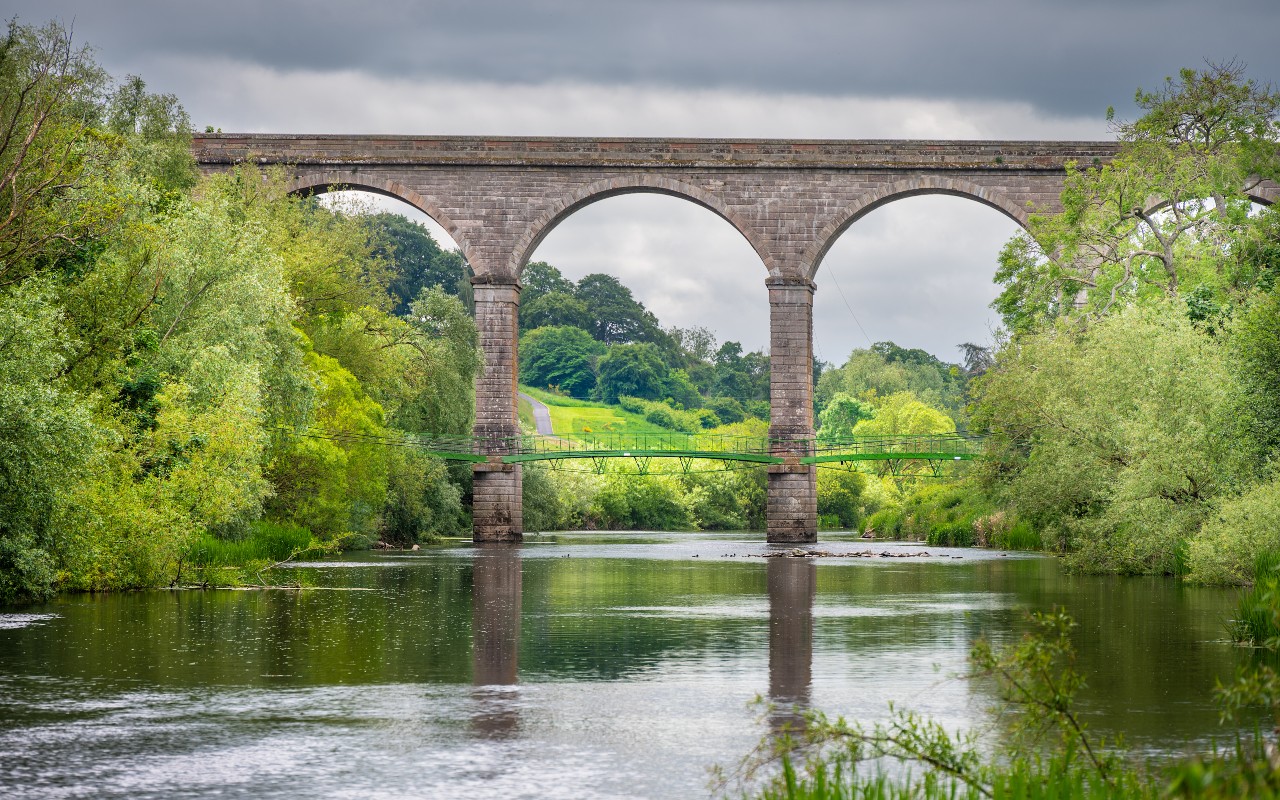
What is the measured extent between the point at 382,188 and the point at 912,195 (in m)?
14.5

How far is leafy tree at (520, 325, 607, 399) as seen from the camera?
343 ft

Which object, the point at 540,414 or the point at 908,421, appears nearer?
the point at 908,421

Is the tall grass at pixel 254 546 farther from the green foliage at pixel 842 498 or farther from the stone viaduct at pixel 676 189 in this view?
the green foliage at pixel 842 498

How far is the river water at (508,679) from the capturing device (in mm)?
8242

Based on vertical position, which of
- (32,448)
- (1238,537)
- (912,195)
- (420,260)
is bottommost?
(1238,537)

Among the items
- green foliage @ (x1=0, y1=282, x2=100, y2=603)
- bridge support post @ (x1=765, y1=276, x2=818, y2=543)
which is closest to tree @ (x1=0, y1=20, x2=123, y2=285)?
green foliage @ (x1=0, y1=282, x2=100, y2=603)

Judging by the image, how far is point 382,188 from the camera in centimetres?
4206

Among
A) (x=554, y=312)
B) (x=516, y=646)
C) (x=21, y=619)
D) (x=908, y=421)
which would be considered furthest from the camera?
(x=554, y=312)

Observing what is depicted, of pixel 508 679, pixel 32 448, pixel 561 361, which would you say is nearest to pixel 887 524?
pixel 32 448

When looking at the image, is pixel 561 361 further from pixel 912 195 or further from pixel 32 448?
pixel 32 448

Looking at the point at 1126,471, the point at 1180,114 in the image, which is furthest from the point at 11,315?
the point at 1180,114

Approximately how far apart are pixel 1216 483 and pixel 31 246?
16.6 meters

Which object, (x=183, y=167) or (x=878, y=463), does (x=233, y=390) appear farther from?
(x=878, y=463)

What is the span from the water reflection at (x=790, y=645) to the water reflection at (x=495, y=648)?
5.80 feet
